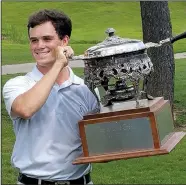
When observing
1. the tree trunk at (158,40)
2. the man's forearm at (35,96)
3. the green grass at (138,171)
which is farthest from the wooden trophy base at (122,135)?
the tree trunk at (158,40)

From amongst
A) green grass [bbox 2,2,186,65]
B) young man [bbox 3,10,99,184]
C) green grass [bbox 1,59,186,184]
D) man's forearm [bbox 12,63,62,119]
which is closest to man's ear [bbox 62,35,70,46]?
young man [bbox 3,10,99,184]

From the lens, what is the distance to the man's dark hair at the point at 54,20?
9.55 feet

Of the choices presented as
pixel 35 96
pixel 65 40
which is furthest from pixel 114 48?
pixel 35 96

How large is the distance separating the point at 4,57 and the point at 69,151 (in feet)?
56.7

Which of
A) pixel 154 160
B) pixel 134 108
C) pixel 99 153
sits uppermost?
pixel 134 108

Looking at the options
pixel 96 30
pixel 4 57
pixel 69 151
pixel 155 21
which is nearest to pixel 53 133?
pixel 69 151

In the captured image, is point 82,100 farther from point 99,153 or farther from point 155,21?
point 155,21

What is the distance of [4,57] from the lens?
1992 cm

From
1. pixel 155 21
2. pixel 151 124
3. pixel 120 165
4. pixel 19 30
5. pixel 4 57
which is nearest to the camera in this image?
pixel 151 124

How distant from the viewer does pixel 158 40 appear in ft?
29.0

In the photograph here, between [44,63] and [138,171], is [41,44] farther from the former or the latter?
[138,171]

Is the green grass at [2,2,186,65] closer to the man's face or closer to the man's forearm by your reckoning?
the man's face

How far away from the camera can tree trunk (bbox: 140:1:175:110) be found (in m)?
8.88

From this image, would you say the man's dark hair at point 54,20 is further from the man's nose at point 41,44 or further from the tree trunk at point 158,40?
the tree trunk at point 158,40
